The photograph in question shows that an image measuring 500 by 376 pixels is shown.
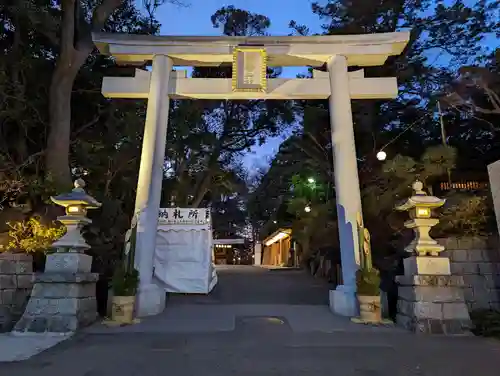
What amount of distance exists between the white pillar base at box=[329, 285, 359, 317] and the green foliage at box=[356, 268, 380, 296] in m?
0.41

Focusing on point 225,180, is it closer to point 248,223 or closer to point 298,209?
point 298,209

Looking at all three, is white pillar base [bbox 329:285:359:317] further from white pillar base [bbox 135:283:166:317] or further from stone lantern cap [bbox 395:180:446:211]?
white pillar base [bbox 135:283:166:317]

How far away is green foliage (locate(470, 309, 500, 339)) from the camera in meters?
5.11

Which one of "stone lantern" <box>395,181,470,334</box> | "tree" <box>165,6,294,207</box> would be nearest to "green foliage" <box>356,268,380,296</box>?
"stone lantern" <box>395,181,470,334</box>

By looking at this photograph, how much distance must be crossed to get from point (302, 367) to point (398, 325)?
2.90 metres

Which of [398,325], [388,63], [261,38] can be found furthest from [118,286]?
[388,63]

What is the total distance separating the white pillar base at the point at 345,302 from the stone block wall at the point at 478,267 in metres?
1.66

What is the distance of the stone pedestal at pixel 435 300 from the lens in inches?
207

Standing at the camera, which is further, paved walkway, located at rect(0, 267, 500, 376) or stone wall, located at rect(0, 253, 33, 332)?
stone wall, located at rect(0, 253, 33, 332)

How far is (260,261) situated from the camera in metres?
30.3

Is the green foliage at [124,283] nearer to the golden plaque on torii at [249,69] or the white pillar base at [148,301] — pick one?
the white pillar base at [148,301]

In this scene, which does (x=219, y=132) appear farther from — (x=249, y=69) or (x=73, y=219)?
(x=73, y=219)

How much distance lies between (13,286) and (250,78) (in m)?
→ 5.38

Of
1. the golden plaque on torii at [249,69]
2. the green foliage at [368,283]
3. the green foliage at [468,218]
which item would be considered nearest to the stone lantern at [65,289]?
the golden plaque on torii at [249,69]
